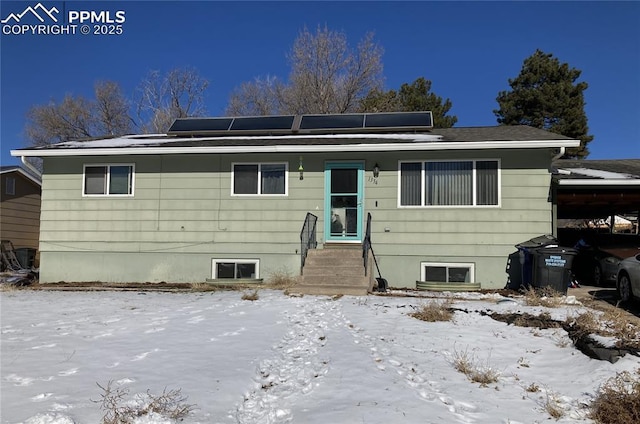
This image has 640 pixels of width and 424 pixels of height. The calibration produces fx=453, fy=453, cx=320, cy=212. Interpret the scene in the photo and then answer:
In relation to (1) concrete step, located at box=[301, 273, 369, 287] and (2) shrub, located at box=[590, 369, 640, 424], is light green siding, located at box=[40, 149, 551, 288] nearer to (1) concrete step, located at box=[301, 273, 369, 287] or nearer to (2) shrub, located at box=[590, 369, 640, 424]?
(1) concrete step, located at box=[301, 273, 369, 287]

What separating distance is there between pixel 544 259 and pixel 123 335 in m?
8.04

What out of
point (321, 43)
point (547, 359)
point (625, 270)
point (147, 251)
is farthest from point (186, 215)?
point (321, 43)

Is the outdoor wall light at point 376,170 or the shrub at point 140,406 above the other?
the outdoor wall light at point 376,170

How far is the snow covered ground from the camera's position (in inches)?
142

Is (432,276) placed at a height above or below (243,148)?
below

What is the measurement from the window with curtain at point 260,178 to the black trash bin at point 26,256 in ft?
35.4

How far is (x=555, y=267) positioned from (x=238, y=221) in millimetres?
7366

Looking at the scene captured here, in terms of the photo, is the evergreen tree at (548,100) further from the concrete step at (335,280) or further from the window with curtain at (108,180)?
the window with curtain at (108,180)

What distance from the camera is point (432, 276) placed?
11.0m

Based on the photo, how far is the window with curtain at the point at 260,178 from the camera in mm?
11617

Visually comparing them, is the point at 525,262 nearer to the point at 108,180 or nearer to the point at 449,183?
the point at 449,183

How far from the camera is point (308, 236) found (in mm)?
11070

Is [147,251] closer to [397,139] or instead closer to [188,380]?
[397,139]

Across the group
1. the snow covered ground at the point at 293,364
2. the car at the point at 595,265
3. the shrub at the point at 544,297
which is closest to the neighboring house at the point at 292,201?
the shrub at the point at 544,297
